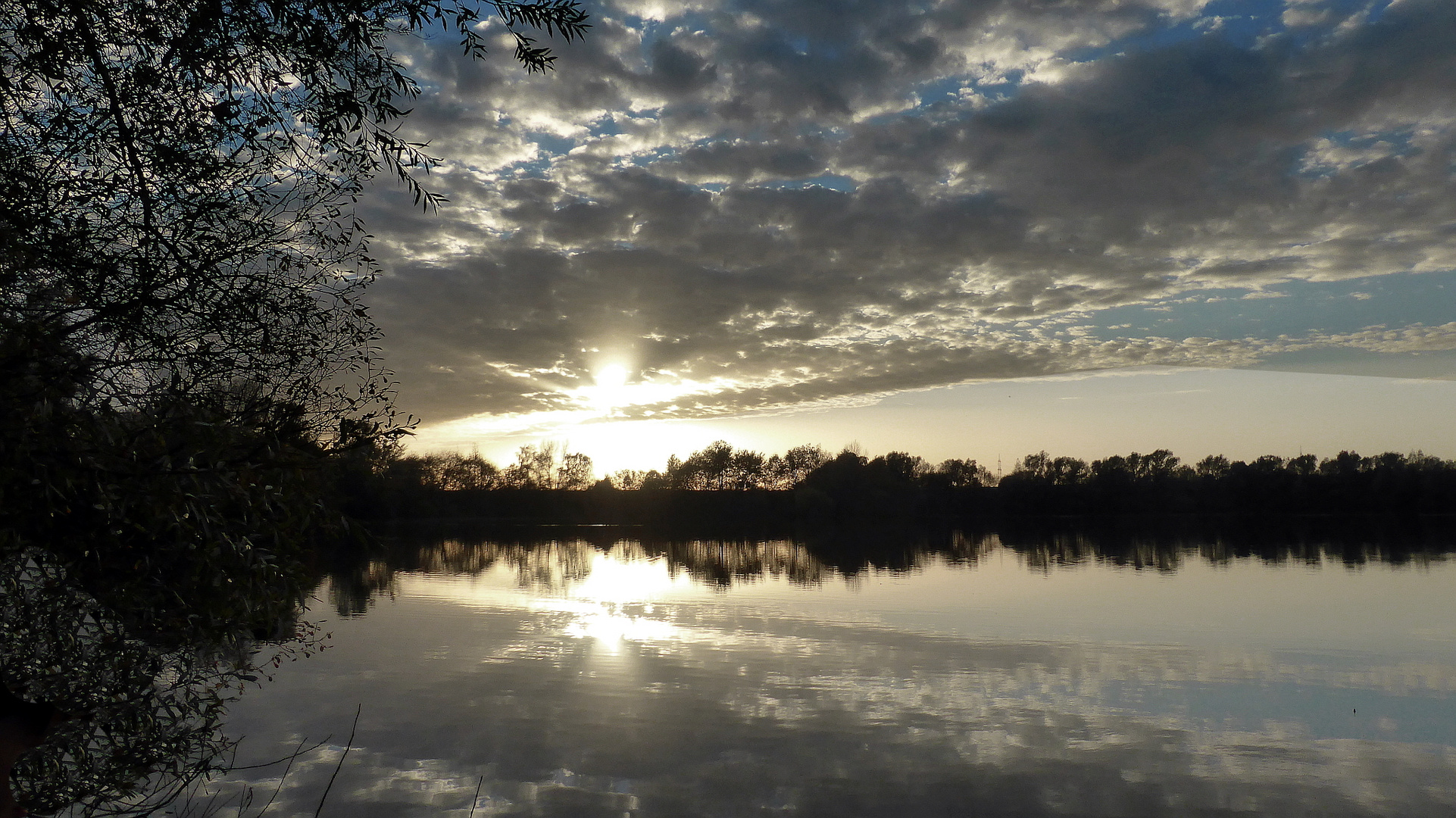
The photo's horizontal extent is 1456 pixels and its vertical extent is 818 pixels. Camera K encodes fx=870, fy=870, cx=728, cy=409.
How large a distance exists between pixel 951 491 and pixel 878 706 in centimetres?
10305

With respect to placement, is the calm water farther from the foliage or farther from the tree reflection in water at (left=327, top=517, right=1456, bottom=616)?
the tree reflection in water at (left=327, top=517, right=1456, bottom=616)

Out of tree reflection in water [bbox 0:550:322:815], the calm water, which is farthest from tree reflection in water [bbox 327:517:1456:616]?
tree reflection in water [bbox 0:550:322:815]

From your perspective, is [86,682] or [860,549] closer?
[86,682]

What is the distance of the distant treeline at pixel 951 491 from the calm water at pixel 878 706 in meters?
75.9

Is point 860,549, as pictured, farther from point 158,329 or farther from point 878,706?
point 158,329

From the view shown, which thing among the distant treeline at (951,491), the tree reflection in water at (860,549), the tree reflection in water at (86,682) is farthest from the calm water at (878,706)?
the distant treeline at (951,491)

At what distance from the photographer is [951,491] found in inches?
4466

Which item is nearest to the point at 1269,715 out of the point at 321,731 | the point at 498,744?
the point at 498,744

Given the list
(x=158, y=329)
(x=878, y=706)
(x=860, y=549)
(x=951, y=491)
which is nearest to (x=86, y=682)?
(x=158, y=329)

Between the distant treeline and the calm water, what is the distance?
75869 mm

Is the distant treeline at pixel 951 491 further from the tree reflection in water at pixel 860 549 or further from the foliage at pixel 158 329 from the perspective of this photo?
the foliage at pixel 158 329

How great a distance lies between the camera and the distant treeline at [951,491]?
9931cm

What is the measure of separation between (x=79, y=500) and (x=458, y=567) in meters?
38.8

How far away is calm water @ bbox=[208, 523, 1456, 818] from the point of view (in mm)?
10312
